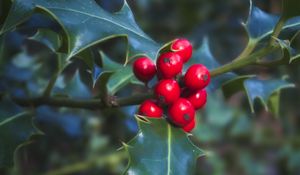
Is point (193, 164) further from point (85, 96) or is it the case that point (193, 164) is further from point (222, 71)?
point (85, 96)

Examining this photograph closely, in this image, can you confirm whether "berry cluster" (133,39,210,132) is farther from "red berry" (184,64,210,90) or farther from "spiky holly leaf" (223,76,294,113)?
"spiky holly leaf" (223,76,294,113)

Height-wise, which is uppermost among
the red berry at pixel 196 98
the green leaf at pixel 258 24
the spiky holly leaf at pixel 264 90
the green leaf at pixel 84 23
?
the green leaf at pixel 84 23

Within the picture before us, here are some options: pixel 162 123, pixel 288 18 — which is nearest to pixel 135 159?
pixel 162 123

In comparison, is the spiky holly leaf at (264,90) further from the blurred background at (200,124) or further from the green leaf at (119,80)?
Answer: the blurred background at (200,124)

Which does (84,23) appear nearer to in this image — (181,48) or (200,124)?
(181,48)

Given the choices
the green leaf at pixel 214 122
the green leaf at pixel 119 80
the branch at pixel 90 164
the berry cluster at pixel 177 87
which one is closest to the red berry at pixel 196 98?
the berry cluster at pixel 177 87

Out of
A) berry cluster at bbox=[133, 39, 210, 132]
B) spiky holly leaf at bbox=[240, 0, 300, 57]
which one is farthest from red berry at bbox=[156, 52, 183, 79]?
spiky holly leaf at bbox=[240, 0, 300, 57]
